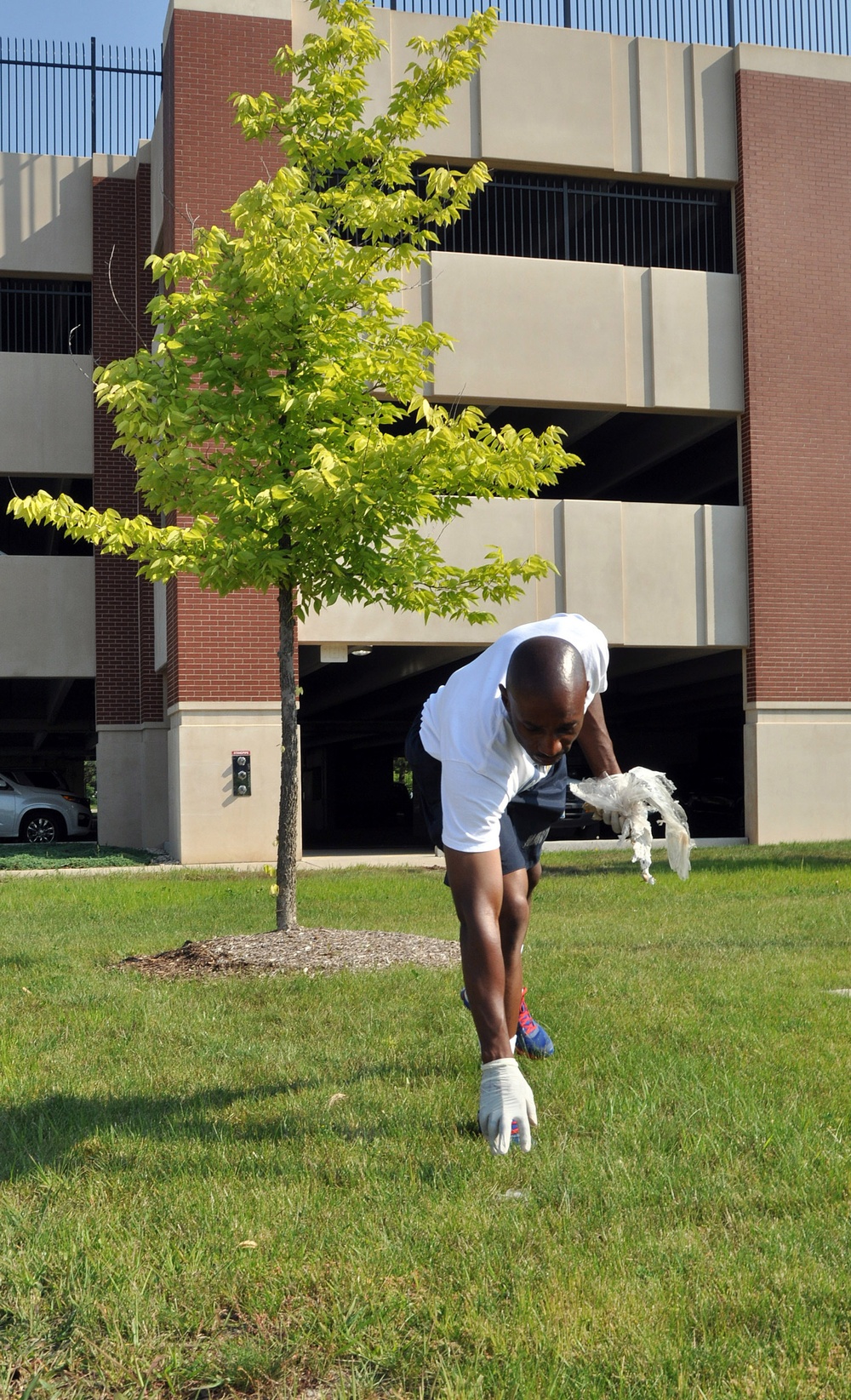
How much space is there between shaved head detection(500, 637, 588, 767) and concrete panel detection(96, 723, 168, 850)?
16582mm

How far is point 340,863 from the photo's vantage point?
17703 millimetres

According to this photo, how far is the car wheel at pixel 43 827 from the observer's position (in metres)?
21.8

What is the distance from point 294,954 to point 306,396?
350cm

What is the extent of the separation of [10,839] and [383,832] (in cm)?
1169

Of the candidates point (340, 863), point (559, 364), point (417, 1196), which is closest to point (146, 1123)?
point (417, 1196)

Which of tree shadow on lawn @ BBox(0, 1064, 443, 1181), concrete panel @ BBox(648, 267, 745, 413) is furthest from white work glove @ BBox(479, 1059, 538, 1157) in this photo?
concrete panel @ BBox(648, 267, 745, 413)

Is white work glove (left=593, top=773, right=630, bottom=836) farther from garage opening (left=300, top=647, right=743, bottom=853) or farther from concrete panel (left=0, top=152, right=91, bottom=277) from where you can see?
concrete panel (left=0, top=152, right=91, bottom=277)

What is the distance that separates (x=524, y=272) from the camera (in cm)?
1761

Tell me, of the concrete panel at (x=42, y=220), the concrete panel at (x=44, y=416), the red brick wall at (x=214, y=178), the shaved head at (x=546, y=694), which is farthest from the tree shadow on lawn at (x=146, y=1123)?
the concrete panel at (x=42, y=220)

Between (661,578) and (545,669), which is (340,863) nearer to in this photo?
(661,578)

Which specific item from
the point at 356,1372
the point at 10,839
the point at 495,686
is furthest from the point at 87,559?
the point at 356,1372

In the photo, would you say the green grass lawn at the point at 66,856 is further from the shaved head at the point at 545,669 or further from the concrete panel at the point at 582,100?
the shaved head at the point at 545,669

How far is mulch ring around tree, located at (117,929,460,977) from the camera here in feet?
25.1

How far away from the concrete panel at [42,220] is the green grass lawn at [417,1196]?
621 inches
